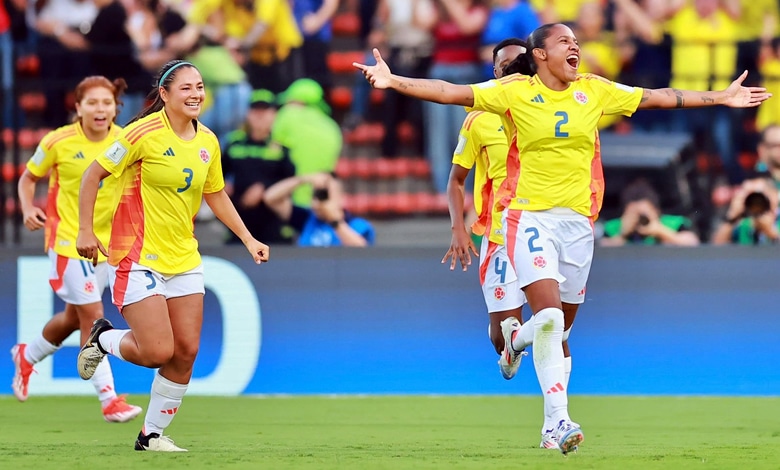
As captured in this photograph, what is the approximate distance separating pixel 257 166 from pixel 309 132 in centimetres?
66

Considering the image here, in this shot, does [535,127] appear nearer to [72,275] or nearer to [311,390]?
[72,275]

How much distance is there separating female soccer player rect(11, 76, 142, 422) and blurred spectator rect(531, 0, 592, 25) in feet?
19.9

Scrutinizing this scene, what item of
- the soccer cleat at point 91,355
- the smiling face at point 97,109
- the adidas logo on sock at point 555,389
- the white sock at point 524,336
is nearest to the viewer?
the adidas logo on sock at point 555,389

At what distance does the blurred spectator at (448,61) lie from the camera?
40.8 feet

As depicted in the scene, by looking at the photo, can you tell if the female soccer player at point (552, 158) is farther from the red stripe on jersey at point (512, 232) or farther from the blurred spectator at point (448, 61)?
the blurred spectator at point (448, 61)

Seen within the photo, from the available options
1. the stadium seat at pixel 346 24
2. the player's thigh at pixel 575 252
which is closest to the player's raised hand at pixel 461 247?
the player's thigh at pixel 575 252

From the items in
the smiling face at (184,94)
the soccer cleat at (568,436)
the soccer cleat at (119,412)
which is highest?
the smiling face at (184,94)

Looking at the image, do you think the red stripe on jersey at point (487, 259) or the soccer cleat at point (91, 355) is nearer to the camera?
the soccer cleat at point (91, 355)

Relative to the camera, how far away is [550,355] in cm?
741

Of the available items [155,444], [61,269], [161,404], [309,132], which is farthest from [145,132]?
[309,132]

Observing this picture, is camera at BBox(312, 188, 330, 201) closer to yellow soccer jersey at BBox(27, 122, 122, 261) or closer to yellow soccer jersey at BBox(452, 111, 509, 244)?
yellow soccer jersey at BBox(27, 122, 122, 261)

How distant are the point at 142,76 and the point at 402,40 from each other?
3.22 metres

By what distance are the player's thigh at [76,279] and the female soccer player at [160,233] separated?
2.27 m

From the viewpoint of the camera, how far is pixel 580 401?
1104cm
